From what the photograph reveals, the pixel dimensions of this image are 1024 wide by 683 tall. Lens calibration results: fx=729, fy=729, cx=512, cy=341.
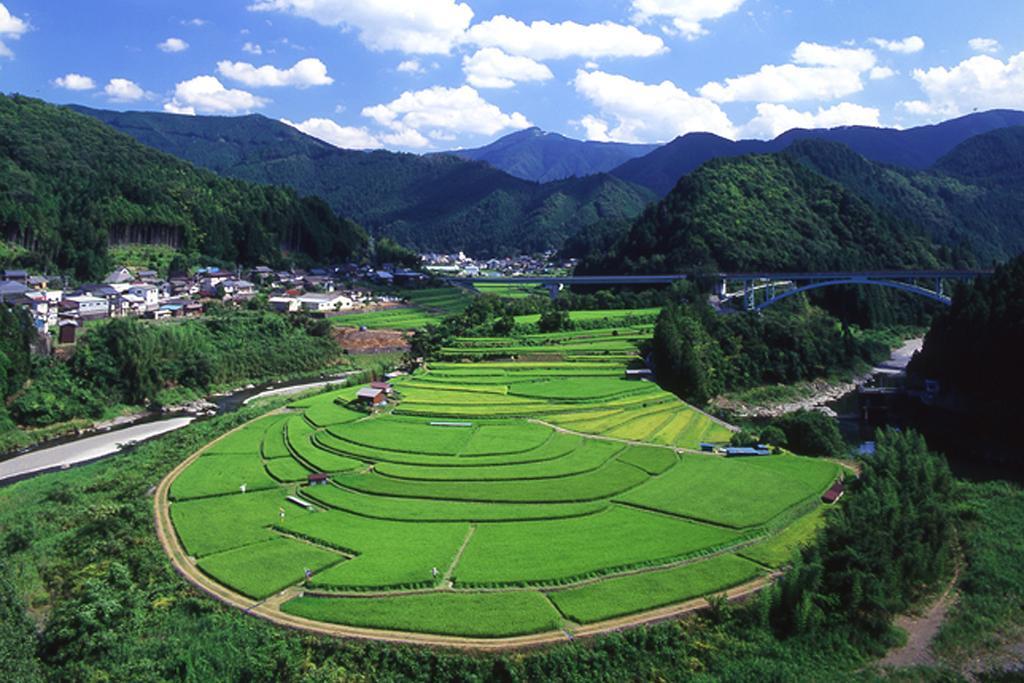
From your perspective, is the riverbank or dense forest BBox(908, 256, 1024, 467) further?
the riverbank

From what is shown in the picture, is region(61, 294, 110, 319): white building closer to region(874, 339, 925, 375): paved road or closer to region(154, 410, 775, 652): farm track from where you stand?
region(154, 410, 775, 652): farm track

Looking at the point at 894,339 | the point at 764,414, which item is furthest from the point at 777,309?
the point at 764,414

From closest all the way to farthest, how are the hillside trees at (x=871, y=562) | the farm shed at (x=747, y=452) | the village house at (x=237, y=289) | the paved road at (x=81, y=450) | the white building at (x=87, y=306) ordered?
the hillside trees at (x=871, y=562) < the farm shed at (x=747, y=452) < the paved road at (x=81, y=450) < the white building at (x=87, y=306) < the village house at (x=237, y=289)

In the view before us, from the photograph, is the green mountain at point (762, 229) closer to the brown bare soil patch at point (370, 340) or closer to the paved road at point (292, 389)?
the brown bare soil patch at point (370, 340)

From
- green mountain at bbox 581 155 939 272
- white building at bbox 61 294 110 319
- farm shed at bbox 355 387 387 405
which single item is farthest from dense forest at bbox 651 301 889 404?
white building at bbox 61 294 110 319

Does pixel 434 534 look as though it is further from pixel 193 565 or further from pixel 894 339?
pixel 894 339

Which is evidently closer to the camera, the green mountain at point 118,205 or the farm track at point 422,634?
the farm track at point 422,634

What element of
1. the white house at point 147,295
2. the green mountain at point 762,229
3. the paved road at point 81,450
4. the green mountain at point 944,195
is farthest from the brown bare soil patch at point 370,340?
the green mountain at point 944,195
